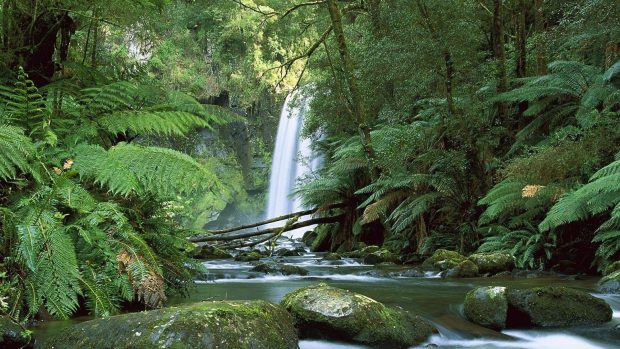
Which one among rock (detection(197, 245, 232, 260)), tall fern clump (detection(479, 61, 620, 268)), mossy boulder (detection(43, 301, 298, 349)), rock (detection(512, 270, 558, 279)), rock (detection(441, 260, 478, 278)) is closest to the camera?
mossy boulder (detection(43, 301, 298, 349))

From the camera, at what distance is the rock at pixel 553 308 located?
12.3 ft

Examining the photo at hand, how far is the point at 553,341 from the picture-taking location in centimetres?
351

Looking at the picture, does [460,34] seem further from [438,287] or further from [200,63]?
[200,63]

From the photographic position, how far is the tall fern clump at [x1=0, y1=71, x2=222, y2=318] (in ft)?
8.27

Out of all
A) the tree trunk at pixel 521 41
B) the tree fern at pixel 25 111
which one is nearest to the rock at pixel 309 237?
the tree trunk at pixel 521 41

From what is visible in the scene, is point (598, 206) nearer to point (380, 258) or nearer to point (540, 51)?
point (380, 258)

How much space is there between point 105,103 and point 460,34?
19.2ft

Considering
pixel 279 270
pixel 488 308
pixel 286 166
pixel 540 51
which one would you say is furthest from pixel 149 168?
pixel 286 166

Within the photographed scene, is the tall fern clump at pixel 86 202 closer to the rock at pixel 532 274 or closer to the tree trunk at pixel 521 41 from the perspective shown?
the rock at pixel 532 274

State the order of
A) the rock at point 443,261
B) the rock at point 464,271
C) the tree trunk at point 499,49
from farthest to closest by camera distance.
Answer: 1. the tree trunk at point 499,49
2. the rock at point 443,261
3. the rock at point 464,271

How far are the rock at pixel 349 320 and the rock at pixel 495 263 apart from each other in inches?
125

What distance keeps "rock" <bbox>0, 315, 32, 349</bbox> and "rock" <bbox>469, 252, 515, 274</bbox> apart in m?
5.10

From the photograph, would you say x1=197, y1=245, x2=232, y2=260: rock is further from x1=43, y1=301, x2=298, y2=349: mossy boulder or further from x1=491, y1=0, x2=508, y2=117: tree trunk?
x1=43, y1=301, x2=298, y2=349: mossy boulder

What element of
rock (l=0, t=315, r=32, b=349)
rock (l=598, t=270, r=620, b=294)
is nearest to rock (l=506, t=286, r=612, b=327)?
rock (l=598, t=270, r=620, b=294)
